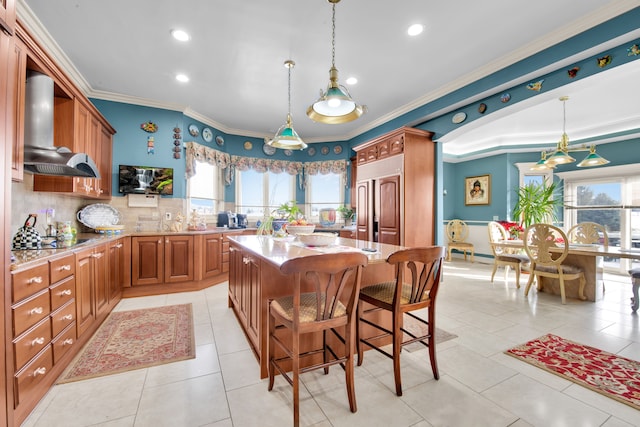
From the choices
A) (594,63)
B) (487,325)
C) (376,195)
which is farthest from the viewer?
(376,195)

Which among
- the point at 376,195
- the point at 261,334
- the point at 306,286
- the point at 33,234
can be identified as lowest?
the point at 261,334

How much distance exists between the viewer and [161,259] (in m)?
3.97

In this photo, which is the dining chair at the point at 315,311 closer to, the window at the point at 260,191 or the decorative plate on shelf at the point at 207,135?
the decorative plate on shelf at the point at 207,135

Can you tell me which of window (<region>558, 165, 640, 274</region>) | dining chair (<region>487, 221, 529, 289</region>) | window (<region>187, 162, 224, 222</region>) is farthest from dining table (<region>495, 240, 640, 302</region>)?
window (<region>187, 162, 224, 222</region>)

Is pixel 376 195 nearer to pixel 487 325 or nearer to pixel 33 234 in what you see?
pixel 487 325

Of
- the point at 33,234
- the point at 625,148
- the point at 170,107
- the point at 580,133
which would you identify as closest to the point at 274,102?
the point at 170,107

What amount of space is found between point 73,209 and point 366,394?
4.18 meters

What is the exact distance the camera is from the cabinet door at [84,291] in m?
2.33

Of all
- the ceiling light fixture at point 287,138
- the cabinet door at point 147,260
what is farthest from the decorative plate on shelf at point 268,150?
the ceiling light fixture at point 287,138

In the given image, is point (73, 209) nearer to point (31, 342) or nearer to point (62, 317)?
point (62, 317)

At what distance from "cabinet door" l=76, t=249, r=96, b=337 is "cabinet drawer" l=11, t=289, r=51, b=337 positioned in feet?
1.77

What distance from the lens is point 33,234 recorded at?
2238mm

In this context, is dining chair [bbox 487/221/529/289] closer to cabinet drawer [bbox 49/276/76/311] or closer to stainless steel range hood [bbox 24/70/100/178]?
cabinet drawer [bbox 49/276/76/311]

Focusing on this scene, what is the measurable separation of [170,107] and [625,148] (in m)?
8.44
